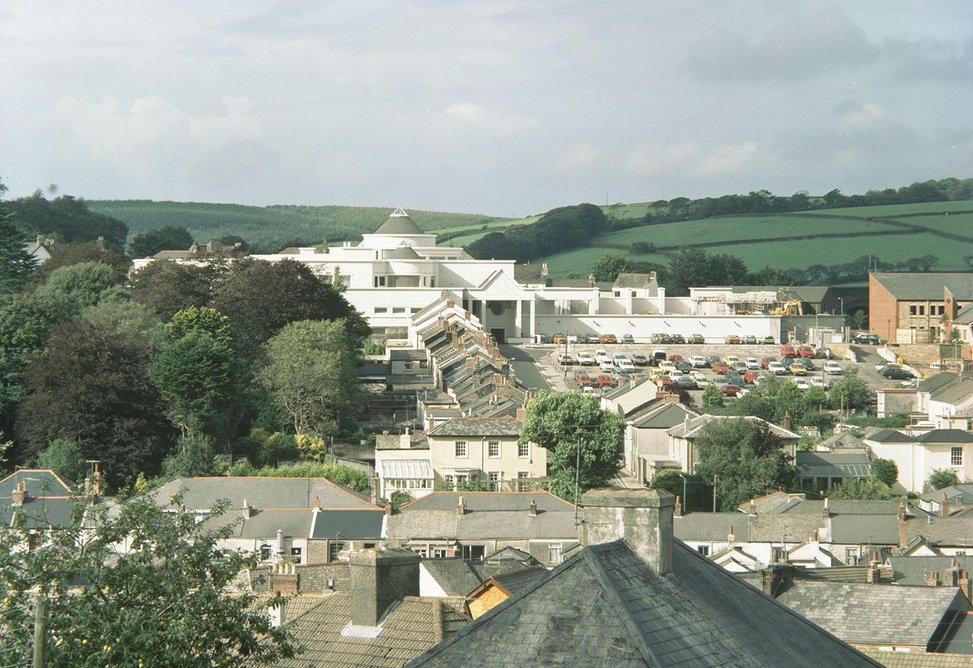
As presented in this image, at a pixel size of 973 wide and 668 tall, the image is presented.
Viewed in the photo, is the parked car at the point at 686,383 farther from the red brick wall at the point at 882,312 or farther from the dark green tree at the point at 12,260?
the red brick wall at the point at 882,312

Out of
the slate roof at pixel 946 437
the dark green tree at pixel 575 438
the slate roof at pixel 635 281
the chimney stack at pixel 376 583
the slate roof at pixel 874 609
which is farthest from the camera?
the slate roof at pixel 635 281

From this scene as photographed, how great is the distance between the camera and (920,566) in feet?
136

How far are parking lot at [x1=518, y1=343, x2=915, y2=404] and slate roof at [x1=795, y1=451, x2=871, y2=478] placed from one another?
16417 millimetres

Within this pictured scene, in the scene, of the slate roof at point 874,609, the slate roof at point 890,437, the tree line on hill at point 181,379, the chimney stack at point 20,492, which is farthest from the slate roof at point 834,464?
the slate roof at point 874,609

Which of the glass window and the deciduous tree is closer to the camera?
the glass window

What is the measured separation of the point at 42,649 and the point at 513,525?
40.1 metres

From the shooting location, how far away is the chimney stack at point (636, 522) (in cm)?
→ 1280

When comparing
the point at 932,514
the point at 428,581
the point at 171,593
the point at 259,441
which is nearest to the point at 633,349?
the point at 259,441

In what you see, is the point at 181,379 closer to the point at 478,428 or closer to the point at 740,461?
the point at 478,428

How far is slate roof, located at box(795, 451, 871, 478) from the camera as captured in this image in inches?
2530

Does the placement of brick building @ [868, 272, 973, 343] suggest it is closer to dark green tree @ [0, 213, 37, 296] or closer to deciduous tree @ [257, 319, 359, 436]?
deciduous tree @ [257, 319, 359, 436]

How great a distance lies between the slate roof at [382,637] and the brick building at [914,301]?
10061cm

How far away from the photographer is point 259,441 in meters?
66.9

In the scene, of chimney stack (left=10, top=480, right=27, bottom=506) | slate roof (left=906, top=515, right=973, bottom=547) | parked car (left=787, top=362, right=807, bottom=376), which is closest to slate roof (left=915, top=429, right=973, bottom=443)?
slate roof (left=906, top=515, right=973, bottom=547)
